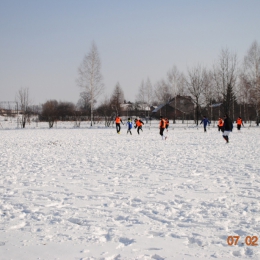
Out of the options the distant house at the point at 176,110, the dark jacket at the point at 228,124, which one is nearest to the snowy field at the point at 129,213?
the dark jacket at the point at 228,124

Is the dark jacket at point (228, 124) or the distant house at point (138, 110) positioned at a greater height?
the distant house at point (138, 110)

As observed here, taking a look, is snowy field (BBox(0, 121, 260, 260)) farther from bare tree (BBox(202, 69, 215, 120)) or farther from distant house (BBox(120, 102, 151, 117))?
distant house (BBox(120, 102, 151, 117))

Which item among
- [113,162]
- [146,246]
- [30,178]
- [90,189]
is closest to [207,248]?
[146,246]

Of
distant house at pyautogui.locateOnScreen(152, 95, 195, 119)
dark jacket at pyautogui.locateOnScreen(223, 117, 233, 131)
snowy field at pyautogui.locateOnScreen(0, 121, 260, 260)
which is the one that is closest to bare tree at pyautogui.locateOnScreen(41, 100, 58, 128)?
distant house at pyautogui.locateOnScreen(152, 95, 195, 119)

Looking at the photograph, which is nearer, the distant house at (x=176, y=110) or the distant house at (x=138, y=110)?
the distant house at (x=138, y=110)

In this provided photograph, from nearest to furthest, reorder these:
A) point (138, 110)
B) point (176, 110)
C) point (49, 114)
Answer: point (49, 114)
point (176, 110)
point (138, 110)

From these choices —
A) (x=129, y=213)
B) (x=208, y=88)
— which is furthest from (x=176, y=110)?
(x=129, y=213)

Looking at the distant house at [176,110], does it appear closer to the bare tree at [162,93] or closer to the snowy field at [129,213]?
the bare tree at [162,93]

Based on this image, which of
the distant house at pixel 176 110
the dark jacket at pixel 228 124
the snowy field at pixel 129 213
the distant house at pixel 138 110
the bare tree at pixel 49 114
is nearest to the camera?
the snowy field at pixel 129 213

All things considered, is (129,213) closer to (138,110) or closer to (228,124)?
(228,124)

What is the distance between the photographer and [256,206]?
5.19 meters

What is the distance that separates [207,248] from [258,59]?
46786 millimetres

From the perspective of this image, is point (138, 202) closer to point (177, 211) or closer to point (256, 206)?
point (177, 211)

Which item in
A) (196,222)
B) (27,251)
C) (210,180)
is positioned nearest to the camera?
(27,251)
